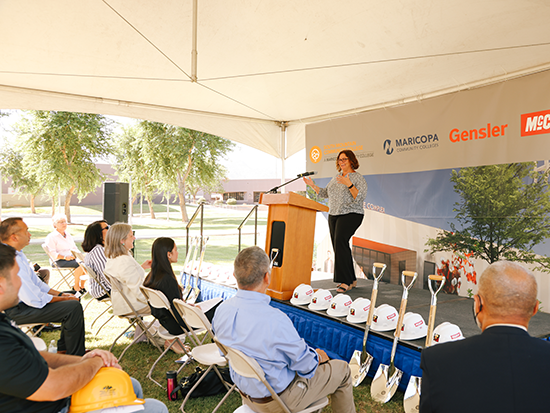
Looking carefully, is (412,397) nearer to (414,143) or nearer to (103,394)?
(103,394)

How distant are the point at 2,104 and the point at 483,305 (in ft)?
19.6

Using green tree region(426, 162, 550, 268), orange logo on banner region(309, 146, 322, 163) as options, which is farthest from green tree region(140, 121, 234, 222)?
green tree region(426, 162, 550, 268)

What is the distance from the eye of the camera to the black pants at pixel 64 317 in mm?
3248

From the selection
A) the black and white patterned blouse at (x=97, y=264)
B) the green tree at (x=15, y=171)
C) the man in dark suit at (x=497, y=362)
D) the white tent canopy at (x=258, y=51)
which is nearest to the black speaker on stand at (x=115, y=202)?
the white tent canopy at (x=258, y=51)

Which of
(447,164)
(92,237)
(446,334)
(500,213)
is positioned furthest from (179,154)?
(446,334)

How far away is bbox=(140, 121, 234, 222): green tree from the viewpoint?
60.3ft

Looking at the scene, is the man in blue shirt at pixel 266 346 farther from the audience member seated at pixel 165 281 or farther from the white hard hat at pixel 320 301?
the white hard hat at pixel 320 301

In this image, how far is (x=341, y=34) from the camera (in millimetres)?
3621

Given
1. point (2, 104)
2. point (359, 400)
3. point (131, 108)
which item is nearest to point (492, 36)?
point (359, 400)

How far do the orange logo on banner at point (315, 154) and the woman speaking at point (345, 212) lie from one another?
2.46 m

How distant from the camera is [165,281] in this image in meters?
3.43

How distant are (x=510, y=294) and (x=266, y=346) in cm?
114

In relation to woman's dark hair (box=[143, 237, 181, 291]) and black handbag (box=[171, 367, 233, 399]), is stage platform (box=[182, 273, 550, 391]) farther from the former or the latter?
woman's dark hair (box=[143, 237, 181, 291])

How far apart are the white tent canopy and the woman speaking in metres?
1.15
